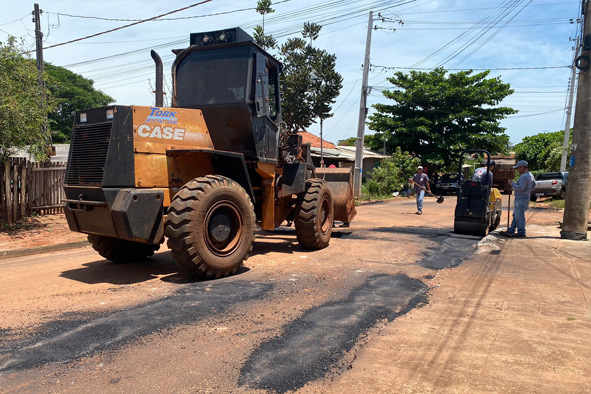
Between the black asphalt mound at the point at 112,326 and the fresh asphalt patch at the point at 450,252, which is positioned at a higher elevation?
the fresh asphalt patch at the point at 450,252

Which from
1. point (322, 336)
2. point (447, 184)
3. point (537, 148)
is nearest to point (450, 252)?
point (322, 336)

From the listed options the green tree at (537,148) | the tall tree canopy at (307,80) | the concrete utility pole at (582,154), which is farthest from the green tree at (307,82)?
the green tree at (537,148)

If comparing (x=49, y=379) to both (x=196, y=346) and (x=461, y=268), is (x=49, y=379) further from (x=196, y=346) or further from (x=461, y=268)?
(x=461, y=268)

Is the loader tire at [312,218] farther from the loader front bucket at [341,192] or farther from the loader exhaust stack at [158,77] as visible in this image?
the loader exhaust stack at [158,77]

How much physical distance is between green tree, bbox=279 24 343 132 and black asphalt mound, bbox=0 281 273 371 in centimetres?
1794

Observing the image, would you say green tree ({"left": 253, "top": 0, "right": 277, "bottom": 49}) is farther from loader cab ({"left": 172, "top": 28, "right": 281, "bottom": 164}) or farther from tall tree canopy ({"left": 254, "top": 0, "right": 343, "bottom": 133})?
loader cab ({"left": 172, "top": 28, "right": 281, "bottom": 164})

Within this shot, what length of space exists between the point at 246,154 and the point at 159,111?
165 centimetres

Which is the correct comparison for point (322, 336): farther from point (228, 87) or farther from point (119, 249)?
point (228, 87)

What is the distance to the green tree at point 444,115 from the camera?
31.0 meters

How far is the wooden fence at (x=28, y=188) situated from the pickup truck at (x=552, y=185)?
20942mm

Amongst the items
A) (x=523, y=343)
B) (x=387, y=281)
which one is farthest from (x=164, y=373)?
(x=387, y=281)

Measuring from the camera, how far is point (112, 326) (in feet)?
13.6

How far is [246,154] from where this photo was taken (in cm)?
705

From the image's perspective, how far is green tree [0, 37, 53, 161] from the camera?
9875mm
